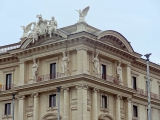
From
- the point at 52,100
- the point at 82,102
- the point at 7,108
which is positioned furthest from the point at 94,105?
the point at 7,108

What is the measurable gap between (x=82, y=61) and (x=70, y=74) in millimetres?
2033

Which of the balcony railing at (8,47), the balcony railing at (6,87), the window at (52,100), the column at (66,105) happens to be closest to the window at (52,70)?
the window at (52,100)

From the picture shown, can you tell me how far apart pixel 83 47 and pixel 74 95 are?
201 inches

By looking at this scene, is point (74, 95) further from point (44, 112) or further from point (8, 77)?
point (8, 77)

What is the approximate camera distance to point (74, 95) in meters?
46.3

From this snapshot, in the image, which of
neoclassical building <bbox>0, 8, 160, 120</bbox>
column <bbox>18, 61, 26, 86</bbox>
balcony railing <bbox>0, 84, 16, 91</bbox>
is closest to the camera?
neoclassical building <bbox>0, 8, 160, 120</bbox>

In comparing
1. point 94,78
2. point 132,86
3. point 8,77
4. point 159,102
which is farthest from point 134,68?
point 8,77

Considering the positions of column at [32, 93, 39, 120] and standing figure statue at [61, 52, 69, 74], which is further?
column at [32, 93, 39, 120]

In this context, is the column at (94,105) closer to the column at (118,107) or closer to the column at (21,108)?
the column at (118,107)

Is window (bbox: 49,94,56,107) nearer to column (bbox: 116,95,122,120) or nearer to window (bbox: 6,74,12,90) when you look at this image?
window (bbox: 6,74,12,90)

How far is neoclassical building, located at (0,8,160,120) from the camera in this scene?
4641 cm

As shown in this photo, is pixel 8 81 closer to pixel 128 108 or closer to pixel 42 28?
pixel 42 28

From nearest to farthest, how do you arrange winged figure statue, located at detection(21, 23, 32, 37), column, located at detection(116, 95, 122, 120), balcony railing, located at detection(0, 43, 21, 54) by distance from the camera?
column, located at detection(116, 95, 122, 120), winged figure statue, located at detection(21, 23, 32, 37), balcony railing, located at detection(0, 43, 21, 54)

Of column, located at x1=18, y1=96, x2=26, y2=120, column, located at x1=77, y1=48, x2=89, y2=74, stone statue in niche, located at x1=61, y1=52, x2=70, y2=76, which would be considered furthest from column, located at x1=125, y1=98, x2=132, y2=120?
column, located at x1=18, y1=96, x2=26, y2=120
